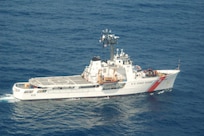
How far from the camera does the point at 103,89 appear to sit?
410ft

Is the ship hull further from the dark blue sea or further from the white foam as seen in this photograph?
the dark blue sea

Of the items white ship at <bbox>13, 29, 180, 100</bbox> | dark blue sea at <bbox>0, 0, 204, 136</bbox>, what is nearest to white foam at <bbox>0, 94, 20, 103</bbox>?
dark blue sea at <bbox>0, 0, 204, 136</bbox>

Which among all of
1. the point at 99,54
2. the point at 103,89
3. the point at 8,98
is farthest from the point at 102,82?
the point at 99,54

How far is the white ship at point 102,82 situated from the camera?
121 meters

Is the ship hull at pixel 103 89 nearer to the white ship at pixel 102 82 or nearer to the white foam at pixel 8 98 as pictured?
the white ship at pixel 102 82

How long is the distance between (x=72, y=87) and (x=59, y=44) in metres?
32.5

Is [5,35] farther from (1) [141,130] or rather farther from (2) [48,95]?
(1) [141,130]

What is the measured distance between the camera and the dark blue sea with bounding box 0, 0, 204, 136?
10950cm

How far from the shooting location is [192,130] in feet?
354

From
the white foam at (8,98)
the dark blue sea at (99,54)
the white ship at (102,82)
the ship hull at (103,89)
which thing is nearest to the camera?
the dark blue sea at (99,54)

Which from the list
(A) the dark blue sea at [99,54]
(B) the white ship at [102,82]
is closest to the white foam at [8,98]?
(A) the dark blue sea at [99,54]

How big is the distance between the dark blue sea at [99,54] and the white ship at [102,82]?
6.67 ft

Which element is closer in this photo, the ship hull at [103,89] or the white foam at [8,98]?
the white foam at [8,98]

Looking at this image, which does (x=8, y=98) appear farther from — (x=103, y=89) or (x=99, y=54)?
(x=99, y=54)
